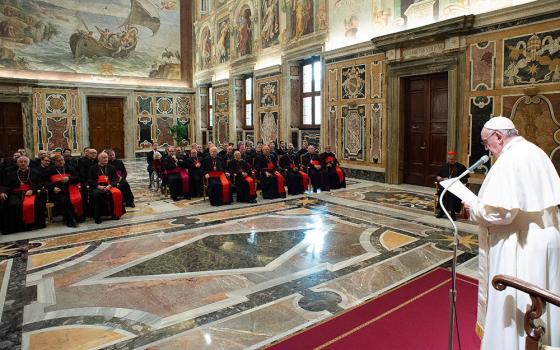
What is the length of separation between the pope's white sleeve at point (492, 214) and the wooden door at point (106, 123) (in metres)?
18.7

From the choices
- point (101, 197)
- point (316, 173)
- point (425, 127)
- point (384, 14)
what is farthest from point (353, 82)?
point (101, 197)

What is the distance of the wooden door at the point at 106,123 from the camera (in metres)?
18.8

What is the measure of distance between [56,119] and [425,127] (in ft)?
52.2

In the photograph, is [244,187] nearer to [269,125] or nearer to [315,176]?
[315,176]

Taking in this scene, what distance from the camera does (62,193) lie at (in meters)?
7.30

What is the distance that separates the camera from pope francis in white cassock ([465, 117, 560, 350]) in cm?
222

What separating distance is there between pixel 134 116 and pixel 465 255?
59.1 ft

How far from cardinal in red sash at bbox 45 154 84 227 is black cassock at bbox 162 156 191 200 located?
7.63ft

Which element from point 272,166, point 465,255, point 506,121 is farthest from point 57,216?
point 506,121

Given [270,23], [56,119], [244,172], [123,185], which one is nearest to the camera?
[123,185]

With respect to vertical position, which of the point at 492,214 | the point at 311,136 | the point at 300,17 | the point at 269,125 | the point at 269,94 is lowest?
the point at 492,214

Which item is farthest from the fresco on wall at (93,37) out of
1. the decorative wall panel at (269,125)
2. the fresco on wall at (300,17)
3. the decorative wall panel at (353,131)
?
the decorative wall panel at (353,131)

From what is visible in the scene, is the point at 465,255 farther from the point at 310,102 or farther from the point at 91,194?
the point at 310,102

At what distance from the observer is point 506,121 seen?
2.46m
